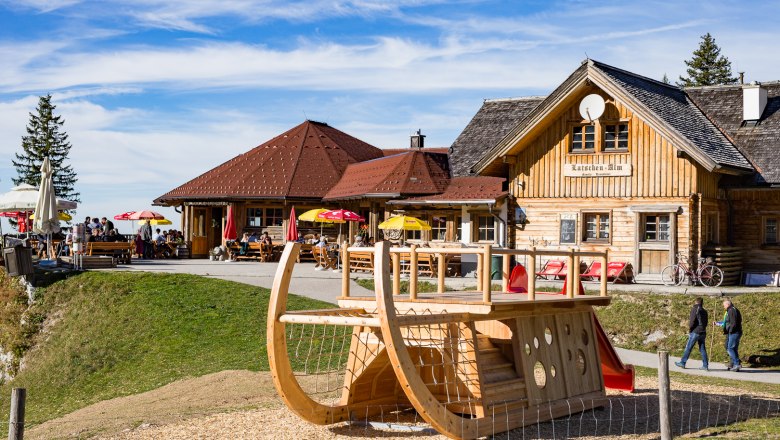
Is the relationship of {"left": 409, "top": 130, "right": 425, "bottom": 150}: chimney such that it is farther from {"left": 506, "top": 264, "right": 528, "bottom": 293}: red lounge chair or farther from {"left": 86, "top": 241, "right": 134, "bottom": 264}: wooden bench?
{"left": 506, "top": 264, "right": 528, "bottom": 293}: red lounge chair

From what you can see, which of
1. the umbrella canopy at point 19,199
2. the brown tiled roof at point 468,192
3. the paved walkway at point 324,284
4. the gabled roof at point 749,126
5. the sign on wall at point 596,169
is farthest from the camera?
the umbrella canopy at point 19,199

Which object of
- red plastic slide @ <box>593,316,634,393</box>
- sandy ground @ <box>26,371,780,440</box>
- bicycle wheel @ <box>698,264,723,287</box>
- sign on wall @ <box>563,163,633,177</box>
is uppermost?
sign on wall @ <box>563,163,633,177</box>

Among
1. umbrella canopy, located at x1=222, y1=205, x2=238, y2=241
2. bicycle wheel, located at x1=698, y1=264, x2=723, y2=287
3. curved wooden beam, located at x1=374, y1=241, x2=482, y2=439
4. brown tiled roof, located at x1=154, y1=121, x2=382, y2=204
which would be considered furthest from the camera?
brown tiled roof, located at x1=154, y1=121, x2=382, y2=204

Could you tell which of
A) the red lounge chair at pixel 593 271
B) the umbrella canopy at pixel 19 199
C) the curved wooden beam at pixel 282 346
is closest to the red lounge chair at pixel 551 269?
the red lounge chair at pixel 593 271

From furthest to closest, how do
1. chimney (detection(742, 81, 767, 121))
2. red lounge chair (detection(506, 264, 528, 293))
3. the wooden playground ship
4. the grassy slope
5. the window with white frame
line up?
chimney (detection(742, 81, 767, 121)) → the window with white frame → the grassy slope → red lounge chair (detection(506, 264, 528, 293)) → the wooden playground ship

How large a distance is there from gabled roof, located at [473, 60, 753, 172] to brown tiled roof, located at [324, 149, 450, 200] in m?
5.03

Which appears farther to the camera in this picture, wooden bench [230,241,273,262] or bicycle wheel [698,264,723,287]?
wooden bench [230,241,273,262]

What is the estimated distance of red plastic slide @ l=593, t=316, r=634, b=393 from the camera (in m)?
14.9

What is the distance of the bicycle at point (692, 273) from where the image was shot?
26781 millimetres

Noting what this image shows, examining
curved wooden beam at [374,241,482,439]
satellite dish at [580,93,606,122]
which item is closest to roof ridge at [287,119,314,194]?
satellite dish at [580,93,606,122]

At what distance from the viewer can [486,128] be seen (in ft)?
118

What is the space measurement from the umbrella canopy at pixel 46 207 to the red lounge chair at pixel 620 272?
55.1 ft

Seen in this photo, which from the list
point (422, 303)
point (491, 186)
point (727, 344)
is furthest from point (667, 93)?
point (422, 303)

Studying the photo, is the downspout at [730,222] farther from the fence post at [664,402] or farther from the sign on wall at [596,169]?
the fence post at [664,402]
